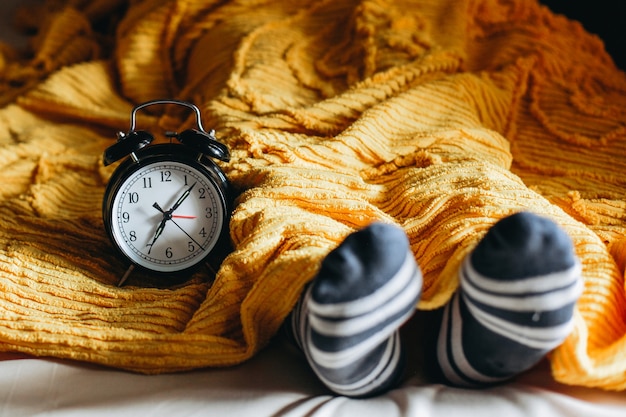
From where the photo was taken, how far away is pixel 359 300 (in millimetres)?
555

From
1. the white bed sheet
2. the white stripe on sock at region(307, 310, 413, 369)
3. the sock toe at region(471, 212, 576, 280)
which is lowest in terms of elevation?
the white bed sheet

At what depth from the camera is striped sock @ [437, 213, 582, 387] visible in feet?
1.76

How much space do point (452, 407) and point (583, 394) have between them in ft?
0.40

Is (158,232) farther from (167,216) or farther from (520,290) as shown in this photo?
(520,290)

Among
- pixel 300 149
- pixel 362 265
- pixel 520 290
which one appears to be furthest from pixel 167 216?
pixel 520 290

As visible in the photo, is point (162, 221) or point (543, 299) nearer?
point (543, 299)

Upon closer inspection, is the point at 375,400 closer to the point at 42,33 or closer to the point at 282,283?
the point at 282,283

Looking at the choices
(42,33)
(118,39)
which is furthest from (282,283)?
(42,33)

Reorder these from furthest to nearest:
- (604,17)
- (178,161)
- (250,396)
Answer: (604,17) < (178,161) < (250,396)

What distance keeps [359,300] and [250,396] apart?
0.54ft

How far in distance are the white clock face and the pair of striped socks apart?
0.22 meters

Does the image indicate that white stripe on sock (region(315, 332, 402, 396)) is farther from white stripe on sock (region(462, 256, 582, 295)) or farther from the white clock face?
the white clock face

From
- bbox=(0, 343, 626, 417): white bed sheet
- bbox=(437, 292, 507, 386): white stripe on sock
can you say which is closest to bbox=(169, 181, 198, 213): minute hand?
bbox=(0, 343, 626, 417): white bed sheet

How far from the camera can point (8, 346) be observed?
27.5 inches
